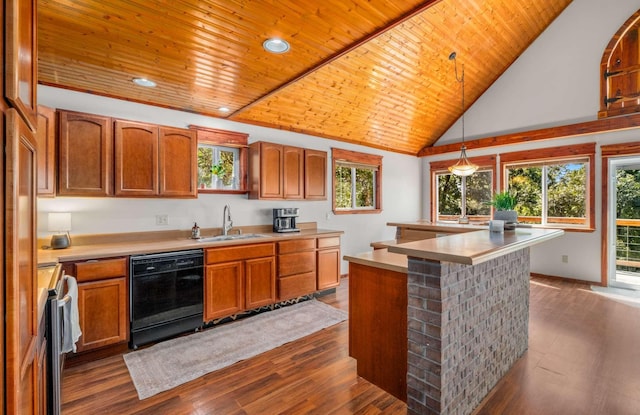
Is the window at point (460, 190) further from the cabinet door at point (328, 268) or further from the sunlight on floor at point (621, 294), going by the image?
the cabinet door at point (328, 268)

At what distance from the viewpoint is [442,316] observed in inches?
67.3

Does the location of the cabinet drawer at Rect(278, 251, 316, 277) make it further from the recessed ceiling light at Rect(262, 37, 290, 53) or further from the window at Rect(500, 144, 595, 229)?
the window at Rect(500, 144, 595, 229)

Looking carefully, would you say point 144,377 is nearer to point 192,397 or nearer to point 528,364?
point 192,397

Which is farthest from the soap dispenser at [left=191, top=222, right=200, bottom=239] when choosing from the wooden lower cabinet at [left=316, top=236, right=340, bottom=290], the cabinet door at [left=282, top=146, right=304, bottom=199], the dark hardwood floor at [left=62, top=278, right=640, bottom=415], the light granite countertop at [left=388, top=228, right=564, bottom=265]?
the light granite countertop at [left=388, top=228, right=564, bottom=265]

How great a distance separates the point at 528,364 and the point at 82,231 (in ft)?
14.5

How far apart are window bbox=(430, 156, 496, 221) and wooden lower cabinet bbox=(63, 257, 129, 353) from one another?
20.1 feet

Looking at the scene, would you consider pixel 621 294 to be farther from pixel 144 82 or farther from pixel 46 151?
pixel 46 151

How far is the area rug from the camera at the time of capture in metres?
2.38

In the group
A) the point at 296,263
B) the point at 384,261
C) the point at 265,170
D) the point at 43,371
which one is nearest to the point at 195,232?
the point at 265,170

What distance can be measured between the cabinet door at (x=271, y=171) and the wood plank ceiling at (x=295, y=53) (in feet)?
1.80

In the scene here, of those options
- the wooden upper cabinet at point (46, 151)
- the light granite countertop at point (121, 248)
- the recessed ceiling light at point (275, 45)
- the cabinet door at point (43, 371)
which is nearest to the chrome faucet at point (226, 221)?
the light granite countertop at point (121, 248)

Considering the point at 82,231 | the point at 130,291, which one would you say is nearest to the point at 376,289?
the point at 130,291

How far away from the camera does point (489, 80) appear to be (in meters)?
5.68

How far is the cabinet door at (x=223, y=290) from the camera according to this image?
3184 mm
